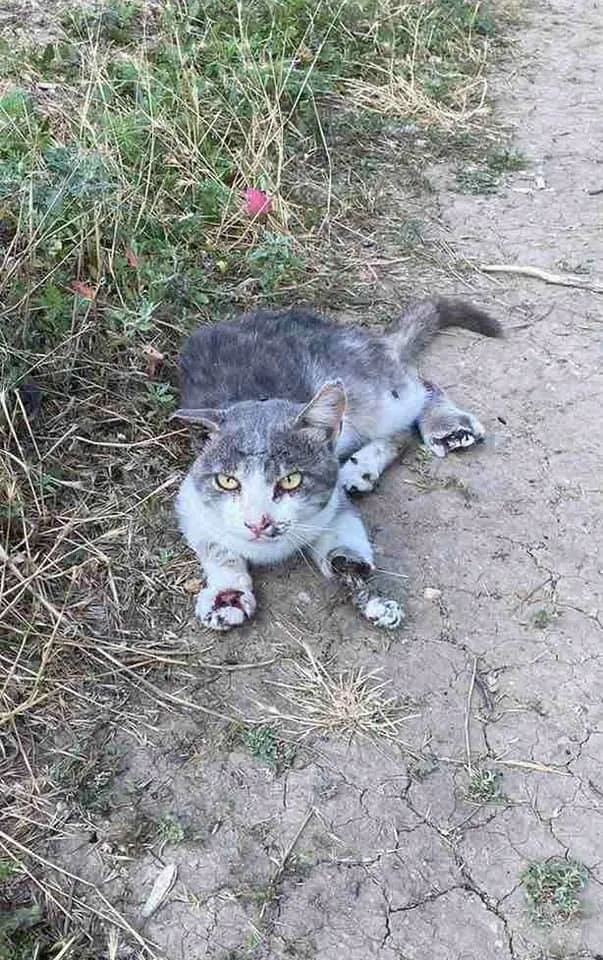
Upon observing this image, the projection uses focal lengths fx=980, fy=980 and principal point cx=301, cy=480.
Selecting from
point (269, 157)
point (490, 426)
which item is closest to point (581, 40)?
point (269, 157)

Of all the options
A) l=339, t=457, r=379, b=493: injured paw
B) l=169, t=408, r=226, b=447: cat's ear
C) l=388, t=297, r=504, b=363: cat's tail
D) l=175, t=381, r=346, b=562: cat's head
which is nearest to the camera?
l=175, t=381, r=346, b=562: cat's head

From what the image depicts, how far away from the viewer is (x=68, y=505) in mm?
3355

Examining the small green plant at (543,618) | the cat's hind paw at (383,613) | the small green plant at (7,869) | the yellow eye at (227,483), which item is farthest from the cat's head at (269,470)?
the small green plant at (7,869)

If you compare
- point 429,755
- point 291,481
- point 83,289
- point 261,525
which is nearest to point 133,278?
point 83,289

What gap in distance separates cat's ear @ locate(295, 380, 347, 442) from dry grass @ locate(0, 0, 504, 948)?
645 millimetres

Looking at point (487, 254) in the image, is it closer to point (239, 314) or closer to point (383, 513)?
point (239, 314)

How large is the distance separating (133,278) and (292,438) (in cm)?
142

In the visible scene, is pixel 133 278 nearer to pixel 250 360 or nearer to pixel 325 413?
pixel 250 360

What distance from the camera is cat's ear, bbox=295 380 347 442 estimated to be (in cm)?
300

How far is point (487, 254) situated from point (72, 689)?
Answer: 3.28 metres

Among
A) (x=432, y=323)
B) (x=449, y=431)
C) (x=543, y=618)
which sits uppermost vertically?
(x=432, y=323)

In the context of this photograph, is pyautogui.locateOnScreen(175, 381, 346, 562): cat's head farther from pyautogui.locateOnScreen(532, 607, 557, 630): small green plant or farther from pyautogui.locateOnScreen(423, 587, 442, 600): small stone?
pyautogui.locateOnScreen(532, 607, 557, 630): small green plant

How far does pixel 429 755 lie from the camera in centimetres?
277

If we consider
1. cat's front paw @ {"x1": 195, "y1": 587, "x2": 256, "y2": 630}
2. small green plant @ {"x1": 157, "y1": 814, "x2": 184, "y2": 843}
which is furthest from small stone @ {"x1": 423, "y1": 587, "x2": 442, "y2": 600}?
small green plant @ {"x1": 157, "y1": 814, "x2": 184, "y2": 843}
